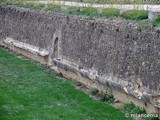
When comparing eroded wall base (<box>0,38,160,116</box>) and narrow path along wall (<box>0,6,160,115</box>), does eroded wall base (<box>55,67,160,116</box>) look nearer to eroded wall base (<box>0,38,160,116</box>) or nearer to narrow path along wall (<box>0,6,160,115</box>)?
eroded wall base (<box>0,38,160,116</box>)

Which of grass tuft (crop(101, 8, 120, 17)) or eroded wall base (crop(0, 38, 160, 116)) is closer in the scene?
eroded wall base (crop(0, 38, 160, 116))

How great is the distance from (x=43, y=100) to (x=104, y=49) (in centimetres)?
264

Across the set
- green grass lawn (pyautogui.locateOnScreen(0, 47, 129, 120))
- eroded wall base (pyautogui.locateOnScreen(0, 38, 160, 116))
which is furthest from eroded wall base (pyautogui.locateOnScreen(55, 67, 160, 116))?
green grass lawn (pyautogui.locateOnScreen(0, 47, 129, 120))

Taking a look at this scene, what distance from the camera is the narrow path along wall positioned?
13109mm

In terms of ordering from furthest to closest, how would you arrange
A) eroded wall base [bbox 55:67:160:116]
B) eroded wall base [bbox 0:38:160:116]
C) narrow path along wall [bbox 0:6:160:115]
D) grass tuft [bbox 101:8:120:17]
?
grass tuft [bbox 101:8:120:17] → eroded wall base [bbox 0:38:160:116] → narrow path along wall [bbox 0:6:160:115] → eroded wall base [bbox 55:67:160:116]

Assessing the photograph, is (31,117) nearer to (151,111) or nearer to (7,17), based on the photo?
(151,111)

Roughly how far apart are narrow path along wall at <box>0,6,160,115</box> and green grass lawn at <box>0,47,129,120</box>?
30.9 inches

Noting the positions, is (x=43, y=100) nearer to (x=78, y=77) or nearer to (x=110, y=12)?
(x=78, y=77)

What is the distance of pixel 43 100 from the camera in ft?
50.2

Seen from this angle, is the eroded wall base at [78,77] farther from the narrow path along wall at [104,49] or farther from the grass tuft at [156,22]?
the grass tuft at [156,22]

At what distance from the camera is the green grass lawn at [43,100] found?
13.5 metres

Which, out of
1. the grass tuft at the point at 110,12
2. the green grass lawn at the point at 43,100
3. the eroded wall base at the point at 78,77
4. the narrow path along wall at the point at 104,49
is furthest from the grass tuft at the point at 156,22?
the grass tuft at the point at 110,12

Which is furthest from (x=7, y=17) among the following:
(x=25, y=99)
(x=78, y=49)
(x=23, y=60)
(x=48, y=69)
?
(x=25, y=99)

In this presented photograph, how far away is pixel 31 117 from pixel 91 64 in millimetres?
4347
